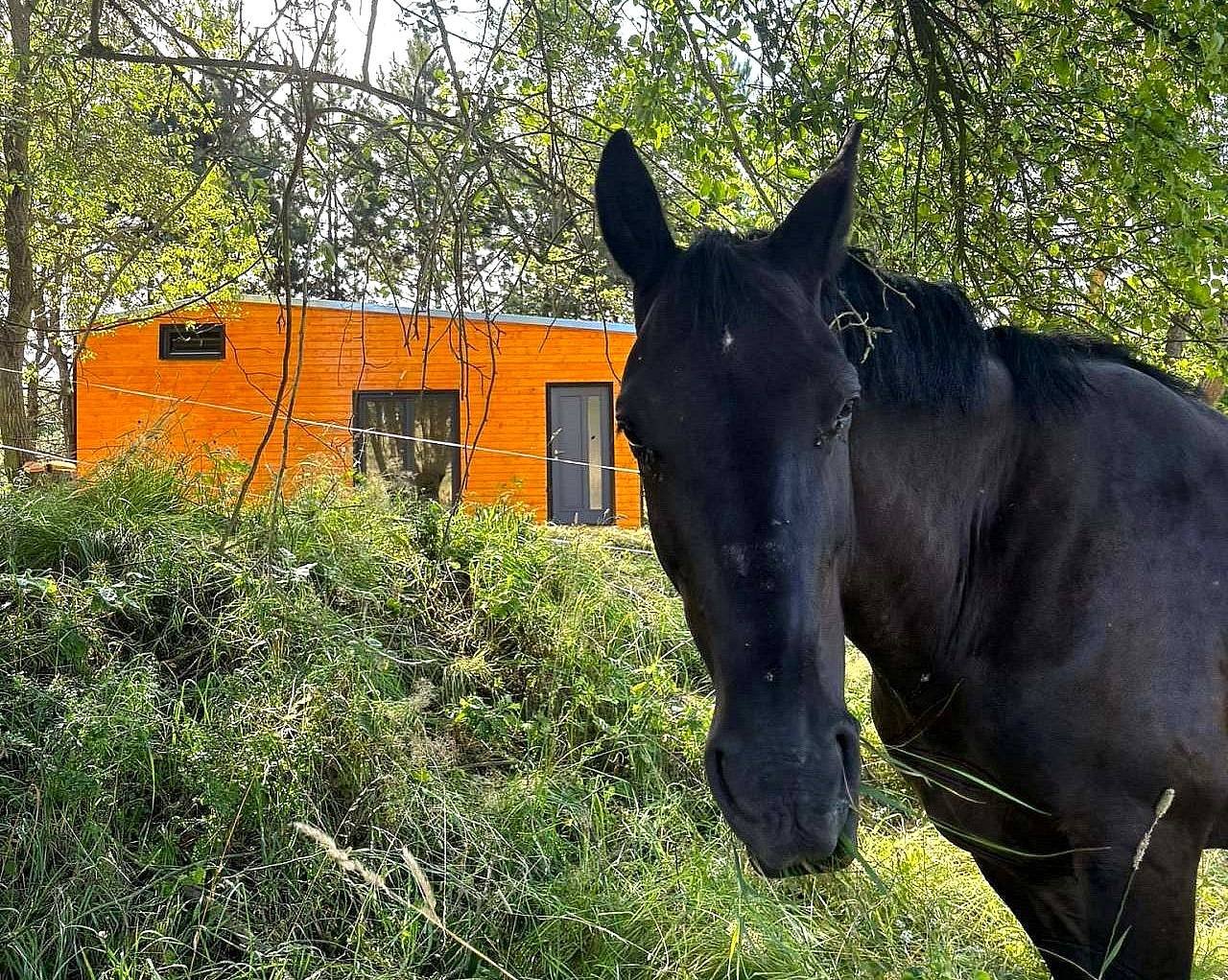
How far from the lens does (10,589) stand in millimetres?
4160

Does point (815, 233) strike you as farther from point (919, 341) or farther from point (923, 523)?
point (923, 523)

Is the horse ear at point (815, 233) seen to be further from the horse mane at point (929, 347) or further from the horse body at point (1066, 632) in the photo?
the horse body at point (1066, 632)

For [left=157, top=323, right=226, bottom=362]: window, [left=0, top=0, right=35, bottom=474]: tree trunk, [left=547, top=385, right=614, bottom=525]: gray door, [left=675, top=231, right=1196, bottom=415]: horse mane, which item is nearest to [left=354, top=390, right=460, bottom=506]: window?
[left=547, top=385, right=614, bottom=525]: gray door

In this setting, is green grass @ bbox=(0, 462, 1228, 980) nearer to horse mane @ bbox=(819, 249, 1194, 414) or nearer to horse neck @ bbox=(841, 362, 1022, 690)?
horse neck @ bbox=(841, 362, 1022, 690)

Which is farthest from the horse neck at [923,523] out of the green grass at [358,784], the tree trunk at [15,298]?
the tree trunk at [15,298]

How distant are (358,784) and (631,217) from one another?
2.65m

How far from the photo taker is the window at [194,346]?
12852mm

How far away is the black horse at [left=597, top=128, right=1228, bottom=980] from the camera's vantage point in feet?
5.45

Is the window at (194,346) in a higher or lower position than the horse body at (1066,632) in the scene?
higher

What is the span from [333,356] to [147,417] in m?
6.64

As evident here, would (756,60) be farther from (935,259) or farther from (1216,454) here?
(1216,454)

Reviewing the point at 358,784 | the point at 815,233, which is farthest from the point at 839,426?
the point at 358,784

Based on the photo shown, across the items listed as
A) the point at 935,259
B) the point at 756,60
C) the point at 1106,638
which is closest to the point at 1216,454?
the point at 1106,638

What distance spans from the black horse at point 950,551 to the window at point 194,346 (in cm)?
1194
